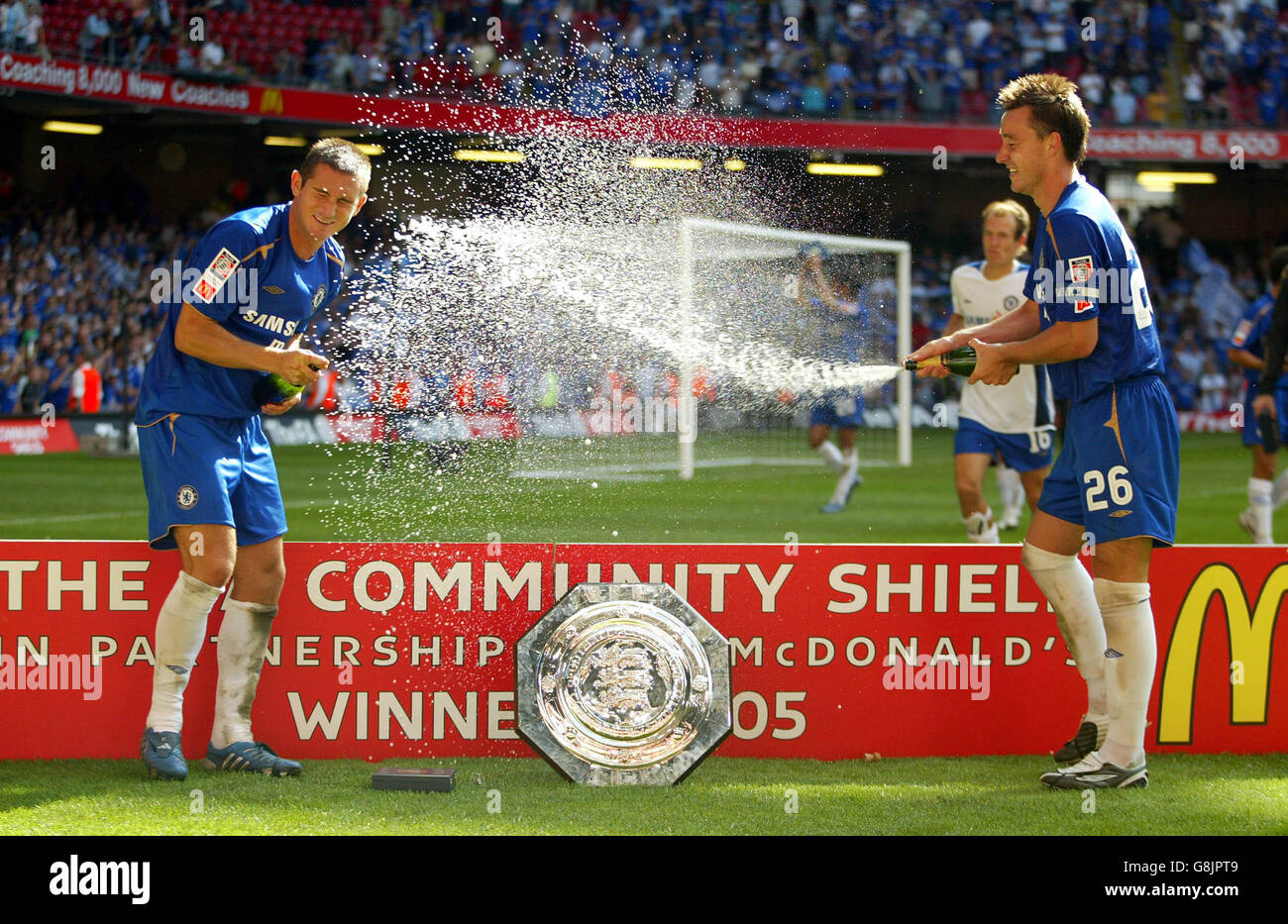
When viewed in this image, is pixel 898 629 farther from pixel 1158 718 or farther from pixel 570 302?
pixel 570 302

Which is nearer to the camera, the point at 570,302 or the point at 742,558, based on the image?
the point at 742,558

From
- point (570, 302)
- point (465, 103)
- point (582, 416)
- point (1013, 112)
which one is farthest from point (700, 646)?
point (465, 103)

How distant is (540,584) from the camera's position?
4031 mm

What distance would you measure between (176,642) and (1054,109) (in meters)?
2.86

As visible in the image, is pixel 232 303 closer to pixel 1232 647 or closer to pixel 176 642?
pixel 176 642

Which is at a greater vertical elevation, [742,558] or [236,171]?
[236,171]

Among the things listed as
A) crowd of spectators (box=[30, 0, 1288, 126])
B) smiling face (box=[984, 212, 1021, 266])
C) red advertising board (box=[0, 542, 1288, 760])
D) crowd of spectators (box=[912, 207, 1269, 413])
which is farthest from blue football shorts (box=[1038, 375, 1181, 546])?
crowd of spectators (box=[912, 207, 1269, 413])

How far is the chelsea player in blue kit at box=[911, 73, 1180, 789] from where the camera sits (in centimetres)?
366

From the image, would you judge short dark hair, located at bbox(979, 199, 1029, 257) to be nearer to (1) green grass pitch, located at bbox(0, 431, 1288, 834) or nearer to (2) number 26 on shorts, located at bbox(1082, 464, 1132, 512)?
(2) number 26 on shorts, located at bbox(1082, 464, 1132, 512)

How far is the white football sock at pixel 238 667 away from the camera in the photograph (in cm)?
382

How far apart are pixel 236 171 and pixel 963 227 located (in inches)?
521

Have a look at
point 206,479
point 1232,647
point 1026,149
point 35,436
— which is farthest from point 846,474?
point 35,436

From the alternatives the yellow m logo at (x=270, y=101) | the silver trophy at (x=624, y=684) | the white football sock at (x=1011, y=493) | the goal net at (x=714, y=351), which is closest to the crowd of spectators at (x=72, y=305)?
the yellow m logo at (x=270, y=101)

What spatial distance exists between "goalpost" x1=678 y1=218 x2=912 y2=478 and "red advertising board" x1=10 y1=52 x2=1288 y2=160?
5.71ft
